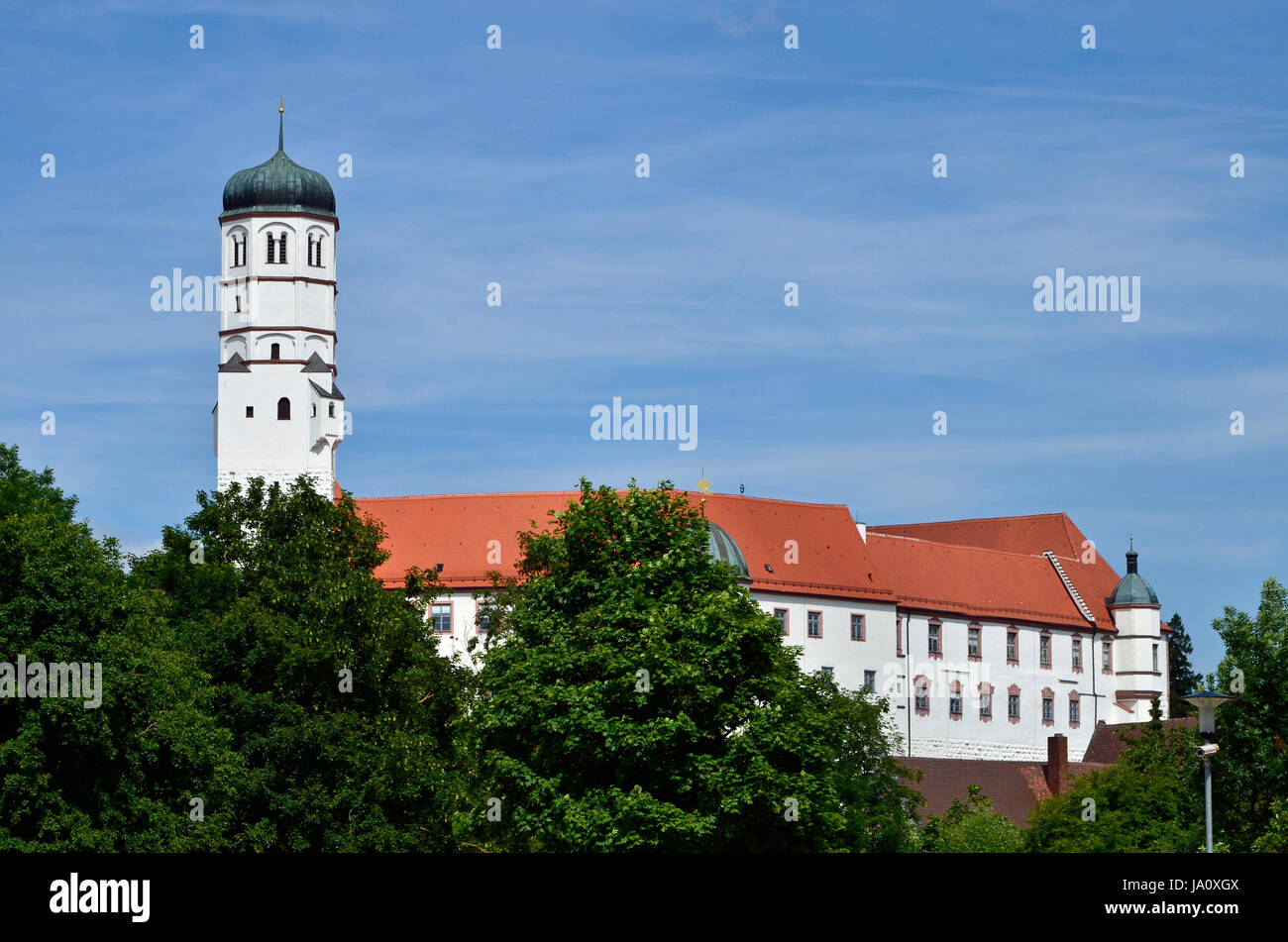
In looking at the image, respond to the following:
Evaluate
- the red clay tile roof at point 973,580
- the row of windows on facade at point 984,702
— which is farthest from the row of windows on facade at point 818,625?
the red clay tile roof at point 973,580

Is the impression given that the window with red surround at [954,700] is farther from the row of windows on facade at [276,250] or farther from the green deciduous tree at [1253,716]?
the green deciduous tree at [1253,716]

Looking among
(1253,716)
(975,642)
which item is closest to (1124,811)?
(1253,716)

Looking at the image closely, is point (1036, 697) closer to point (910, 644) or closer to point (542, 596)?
point (910, 644)

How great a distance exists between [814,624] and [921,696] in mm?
6766

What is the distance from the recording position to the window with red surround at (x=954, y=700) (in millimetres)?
89750

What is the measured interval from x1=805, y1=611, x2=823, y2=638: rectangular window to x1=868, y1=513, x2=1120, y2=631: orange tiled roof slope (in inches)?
645

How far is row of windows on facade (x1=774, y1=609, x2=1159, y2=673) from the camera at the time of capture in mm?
86188

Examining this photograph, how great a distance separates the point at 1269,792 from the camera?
103 ft

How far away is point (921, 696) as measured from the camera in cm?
8875

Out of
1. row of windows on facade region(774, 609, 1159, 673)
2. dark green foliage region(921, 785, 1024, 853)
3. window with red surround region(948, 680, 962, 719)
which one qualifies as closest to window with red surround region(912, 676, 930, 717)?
window with red surround region(948, 680, 962, 719)

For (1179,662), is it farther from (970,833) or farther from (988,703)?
(970,833)

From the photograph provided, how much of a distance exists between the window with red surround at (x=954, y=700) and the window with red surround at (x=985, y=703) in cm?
134

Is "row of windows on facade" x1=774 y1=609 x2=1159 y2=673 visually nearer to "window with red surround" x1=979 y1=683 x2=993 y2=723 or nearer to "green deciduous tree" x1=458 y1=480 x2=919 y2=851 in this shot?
"window with red surround" x1=979 y1=683 x2=993 y2=723
